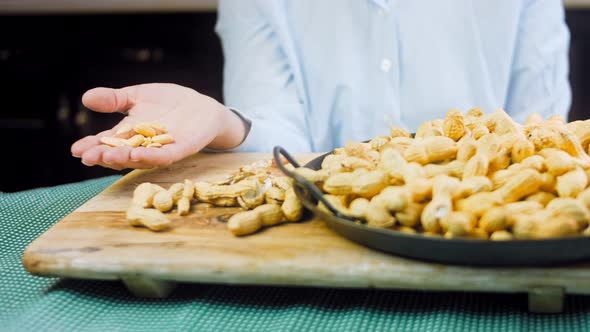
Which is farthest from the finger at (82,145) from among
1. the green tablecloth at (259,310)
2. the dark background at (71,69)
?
the dark background at (71,69)

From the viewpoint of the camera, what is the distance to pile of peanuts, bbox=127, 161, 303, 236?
26.3 inches

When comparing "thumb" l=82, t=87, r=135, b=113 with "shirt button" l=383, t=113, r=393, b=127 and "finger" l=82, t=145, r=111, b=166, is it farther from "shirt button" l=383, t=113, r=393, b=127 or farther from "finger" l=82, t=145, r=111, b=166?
"shirt button" l=383, t=113, r=393, b=127

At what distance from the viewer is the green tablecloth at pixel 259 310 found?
545 millimetres

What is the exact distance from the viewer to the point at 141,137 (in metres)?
0.81

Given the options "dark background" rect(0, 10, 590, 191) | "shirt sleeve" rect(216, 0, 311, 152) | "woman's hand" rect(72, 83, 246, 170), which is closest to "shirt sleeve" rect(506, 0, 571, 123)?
"shirt sleeve" rect(216, 0, 311, 152)

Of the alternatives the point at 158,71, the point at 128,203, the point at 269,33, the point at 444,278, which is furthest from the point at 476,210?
the point at 158,71

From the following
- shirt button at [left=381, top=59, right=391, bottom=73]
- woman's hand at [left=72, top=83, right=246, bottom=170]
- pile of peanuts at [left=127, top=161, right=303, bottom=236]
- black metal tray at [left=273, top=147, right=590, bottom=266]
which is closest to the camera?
black metal tray at [left=273, top=147, right=590, bottom=266]

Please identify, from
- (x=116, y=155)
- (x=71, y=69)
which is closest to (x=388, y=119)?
(x=116, y=155)

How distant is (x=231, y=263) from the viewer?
59 centimetres

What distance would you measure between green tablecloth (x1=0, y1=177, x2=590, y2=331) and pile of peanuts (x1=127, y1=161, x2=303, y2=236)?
0.24ft

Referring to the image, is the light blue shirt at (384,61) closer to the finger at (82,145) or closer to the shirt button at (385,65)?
the shirt button at (385,65)

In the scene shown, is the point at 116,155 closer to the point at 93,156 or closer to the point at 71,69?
the point at 93,156

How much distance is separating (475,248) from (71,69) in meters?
1.65

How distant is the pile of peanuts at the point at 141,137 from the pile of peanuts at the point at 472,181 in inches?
8.4
